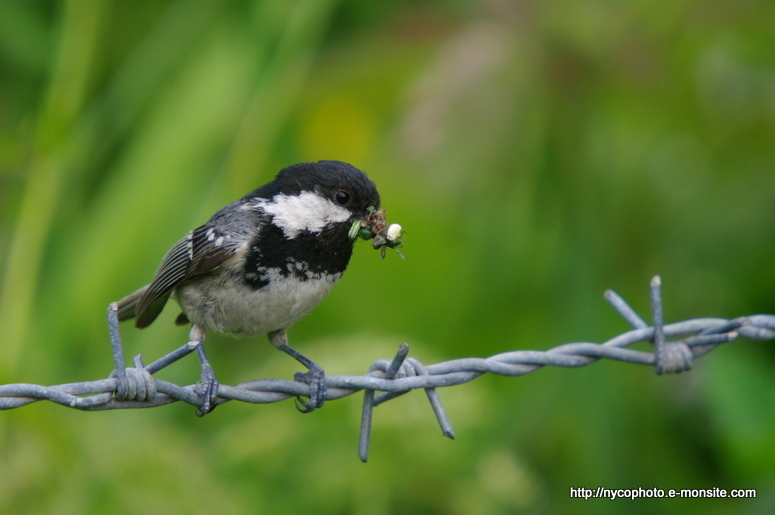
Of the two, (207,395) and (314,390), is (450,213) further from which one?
(207,395)

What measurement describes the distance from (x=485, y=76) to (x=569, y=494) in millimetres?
1795

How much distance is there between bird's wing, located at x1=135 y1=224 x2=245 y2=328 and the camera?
2.22 m

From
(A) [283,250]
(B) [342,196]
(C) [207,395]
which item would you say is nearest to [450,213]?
(B) [342,196]

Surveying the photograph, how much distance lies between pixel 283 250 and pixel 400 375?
0.63 metres

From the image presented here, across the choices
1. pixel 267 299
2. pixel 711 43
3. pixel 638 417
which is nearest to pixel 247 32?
pixel 267 299

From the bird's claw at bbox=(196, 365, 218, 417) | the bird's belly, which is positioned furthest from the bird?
the bird's claw at bbox=(196, 365, 218, 417)

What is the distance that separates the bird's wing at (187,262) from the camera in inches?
87.3

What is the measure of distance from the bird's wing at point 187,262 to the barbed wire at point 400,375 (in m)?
0.51

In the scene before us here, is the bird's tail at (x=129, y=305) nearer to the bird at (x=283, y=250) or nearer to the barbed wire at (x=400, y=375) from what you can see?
the bird at (x=283, y=250)

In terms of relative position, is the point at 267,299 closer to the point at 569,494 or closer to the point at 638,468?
the point at 569,494

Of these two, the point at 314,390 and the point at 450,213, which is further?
the point at 450,213

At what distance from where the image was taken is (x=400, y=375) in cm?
176

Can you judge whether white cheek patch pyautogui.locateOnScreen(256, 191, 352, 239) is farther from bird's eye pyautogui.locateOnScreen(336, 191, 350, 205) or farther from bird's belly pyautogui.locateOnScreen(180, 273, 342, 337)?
bird's belly pyautogui.locateOnScreen(180, 273, 342, 337)

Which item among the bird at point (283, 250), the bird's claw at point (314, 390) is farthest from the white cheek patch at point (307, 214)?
the bird's claw at point (314, 390)
